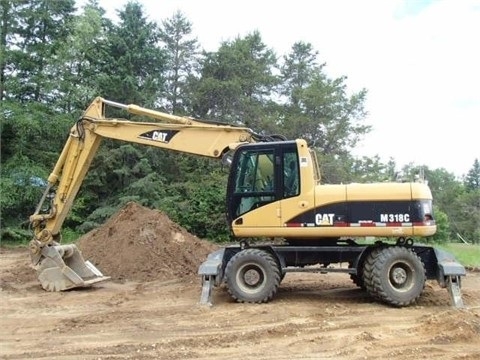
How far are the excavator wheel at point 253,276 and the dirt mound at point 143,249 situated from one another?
330 cm

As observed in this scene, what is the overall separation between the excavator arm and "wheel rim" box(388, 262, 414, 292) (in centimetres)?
301

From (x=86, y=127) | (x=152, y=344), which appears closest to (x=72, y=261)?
(x=86, y=127)

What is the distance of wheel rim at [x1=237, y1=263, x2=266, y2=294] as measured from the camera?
8.45 meters

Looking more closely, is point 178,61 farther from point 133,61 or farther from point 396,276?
point 396,276

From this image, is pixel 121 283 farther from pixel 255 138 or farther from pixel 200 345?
pixel 200 345

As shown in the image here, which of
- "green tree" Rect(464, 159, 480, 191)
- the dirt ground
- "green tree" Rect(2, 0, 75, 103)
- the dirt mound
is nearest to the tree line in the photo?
"green tree" Rect(2, 0, 75, 103)

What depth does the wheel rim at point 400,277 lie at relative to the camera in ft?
27.1

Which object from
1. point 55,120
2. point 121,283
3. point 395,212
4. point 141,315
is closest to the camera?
point 141,315

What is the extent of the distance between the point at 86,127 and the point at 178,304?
149 inches

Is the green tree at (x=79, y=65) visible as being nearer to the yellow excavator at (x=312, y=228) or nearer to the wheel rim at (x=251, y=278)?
the yellow excavator at (x=312, y=228)

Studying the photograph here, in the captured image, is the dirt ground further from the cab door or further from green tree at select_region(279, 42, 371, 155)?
green tree at select_region(279, 42, 371, 155)

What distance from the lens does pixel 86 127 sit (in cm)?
1002

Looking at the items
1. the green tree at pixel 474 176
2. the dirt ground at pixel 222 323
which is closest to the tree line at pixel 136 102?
the dirt ground at pixel 222 323

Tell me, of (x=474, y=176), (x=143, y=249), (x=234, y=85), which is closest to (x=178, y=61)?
(x=234, y=85)
